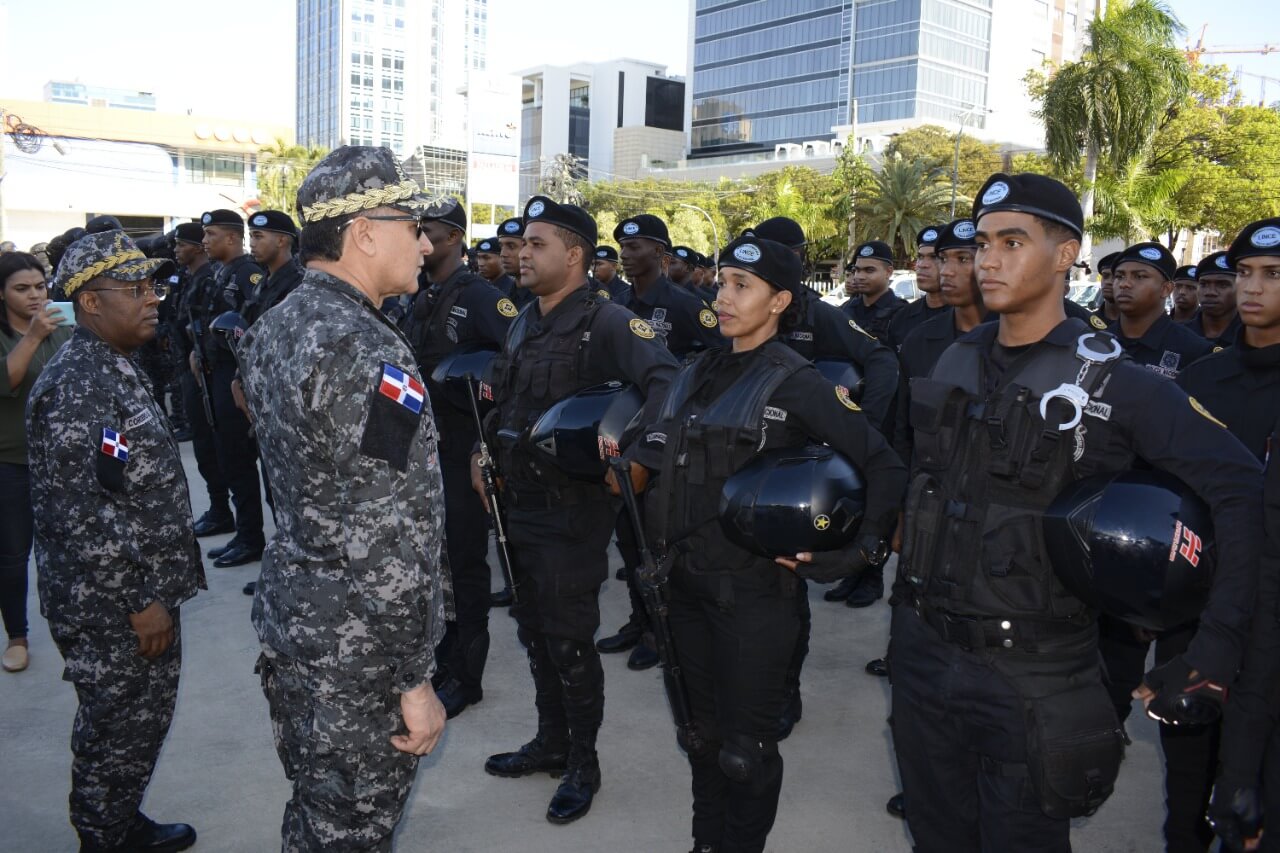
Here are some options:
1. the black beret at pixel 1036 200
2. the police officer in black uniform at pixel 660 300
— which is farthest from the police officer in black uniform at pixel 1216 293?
the black beret at pixel 1036 200

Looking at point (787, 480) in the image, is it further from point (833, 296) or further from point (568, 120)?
point (568, 120)

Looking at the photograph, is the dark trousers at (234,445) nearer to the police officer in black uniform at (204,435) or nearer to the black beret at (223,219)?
the police officer in black uniform at (204,435)

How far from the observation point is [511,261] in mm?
6906

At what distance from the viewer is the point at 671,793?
13.0 ft

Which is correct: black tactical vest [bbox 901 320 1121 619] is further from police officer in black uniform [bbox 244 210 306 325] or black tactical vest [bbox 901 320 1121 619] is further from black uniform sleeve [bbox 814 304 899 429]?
police officer in black uniform [bbox 244 210 306 325]

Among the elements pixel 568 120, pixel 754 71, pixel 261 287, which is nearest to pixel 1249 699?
pixel 261 287

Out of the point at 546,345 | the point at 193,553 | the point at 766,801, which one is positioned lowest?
the point at 766,801

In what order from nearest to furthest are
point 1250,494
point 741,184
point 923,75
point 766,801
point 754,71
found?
point 1250,494, point 766,801, point 741,184, point 923,75, point 754,71

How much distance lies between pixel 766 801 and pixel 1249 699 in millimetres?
1392

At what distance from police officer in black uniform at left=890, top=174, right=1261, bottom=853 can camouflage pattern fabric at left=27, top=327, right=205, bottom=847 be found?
2.46m

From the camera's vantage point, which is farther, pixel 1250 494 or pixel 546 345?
pixel 546 345

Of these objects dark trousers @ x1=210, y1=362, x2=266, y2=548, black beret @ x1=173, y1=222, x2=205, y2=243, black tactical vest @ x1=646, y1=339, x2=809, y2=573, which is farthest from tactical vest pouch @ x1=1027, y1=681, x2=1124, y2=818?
black beret @ x1=173, y1=222, x2=205, y2=243

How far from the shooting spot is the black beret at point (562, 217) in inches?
157

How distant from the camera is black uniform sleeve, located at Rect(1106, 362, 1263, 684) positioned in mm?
2104
